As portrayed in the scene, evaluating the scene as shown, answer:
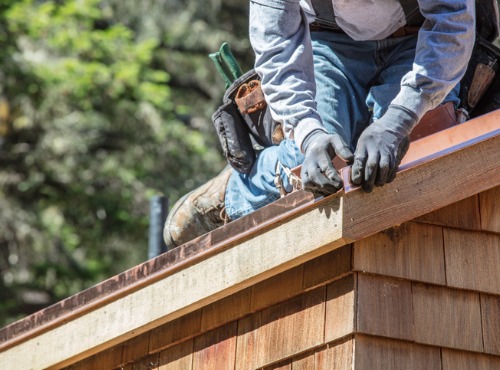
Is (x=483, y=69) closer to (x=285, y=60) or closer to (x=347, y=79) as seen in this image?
(x=347, y=79)

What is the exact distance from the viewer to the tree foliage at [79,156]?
1324cm

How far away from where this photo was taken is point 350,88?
12.9 feet

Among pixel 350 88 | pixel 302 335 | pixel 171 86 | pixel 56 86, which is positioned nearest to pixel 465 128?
pixel 350 88

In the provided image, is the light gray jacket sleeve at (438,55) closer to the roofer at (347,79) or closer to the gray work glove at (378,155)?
the roofer at (347,79)

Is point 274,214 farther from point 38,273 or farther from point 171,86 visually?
point 171,86

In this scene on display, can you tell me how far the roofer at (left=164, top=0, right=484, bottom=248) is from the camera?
323cm

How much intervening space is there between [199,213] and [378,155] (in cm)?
150

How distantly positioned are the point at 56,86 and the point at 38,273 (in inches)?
94.5

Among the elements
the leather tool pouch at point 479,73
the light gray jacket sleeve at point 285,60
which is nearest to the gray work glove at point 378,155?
the light gray jacket sleeve at point 285,60

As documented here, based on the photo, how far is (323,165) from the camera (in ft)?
10.5

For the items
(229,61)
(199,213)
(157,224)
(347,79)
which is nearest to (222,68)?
(229,61)

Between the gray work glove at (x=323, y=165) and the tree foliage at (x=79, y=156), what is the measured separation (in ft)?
32.0

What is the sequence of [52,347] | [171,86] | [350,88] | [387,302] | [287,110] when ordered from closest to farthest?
[387,302] < [287,110] < [350,88] < [52,347] < [171,86]

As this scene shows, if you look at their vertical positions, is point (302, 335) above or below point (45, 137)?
below
